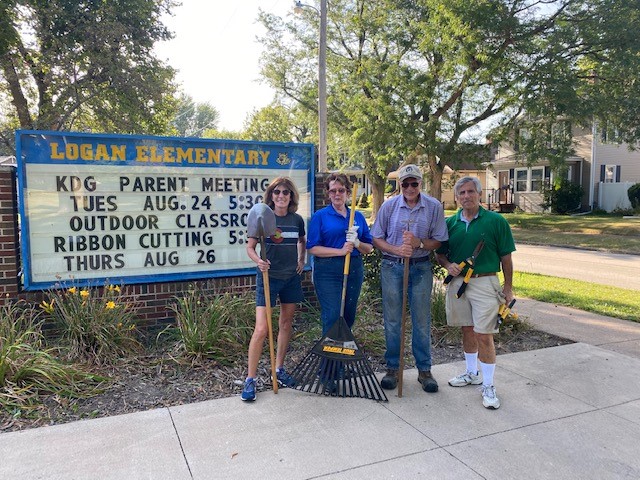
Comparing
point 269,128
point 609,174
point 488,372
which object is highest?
point 269,128

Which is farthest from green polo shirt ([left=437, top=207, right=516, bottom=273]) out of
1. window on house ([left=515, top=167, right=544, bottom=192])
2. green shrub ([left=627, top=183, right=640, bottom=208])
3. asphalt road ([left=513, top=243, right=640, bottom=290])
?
window on house ([left=515, top=167, right=544, bottom=192])

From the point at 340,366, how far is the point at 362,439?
0.79 metres

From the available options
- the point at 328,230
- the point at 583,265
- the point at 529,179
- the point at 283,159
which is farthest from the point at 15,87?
the point at 529,179

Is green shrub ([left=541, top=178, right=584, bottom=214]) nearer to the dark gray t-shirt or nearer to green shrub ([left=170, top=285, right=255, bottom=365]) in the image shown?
green shrub ([left=170, top=285, right=255, bottom=365])

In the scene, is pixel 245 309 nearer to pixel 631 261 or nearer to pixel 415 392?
pixel 415 392

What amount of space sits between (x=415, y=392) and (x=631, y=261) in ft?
41.5

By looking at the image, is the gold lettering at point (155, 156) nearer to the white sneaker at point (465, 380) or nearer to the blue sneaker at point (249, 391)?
the blue sneaker at point (249, 391)

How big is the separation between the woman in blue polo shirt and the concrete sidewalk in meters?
0.80

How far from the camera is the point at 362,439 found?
3.38 meters

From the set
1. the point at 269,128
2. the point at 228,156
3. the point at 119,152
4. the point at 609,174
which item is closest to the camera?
the point at 119,152

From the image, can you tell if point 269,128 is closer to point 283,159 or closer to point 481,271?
point 283,159

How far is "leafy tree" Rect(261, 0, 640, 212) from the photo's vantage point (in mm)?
17016

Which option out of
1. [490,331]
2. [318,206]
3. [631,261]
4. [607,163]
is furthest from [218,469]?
[607,163]

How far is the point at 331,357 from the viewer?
13.1 ft
